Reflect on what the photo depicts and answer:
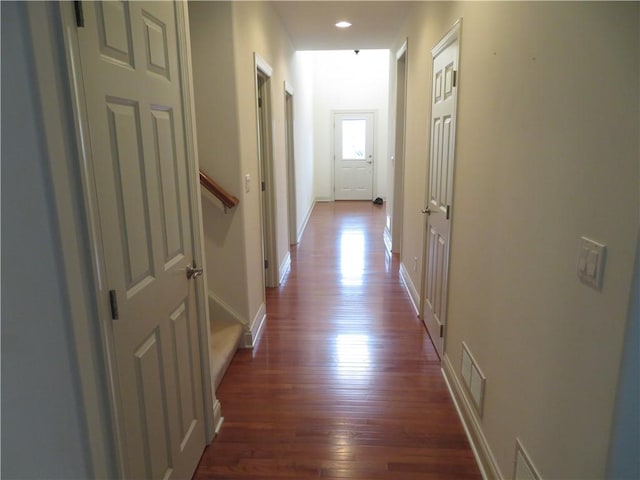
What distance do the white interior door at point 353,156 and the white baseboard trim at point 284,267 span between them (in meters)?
4.98

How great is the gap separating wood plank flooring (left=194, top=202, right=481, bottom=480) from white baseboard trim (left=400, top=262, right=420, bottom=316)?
0.07 metres

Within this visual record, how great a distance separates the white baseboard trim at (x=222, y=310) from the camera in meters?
3.11

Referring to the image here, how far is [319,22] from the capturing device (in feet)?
14.5

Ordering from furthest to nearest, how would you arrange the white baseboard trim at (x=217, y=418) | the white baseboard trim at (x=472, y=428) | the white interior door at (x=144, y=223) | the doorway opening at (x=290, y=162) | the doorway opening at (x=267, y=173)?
the doorway opening at (x=290, y=162), the doorway opening at (x=267, y=173), the white baseboard trim at (x=217, y=418), the white baseboard trim at (x=472, y=428), the white interior door at (x=144, y=223)

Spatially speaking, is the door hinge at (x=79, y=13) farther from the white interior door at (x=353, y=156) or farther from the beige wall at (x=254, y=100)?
the white interior door at (x=353, y=156)

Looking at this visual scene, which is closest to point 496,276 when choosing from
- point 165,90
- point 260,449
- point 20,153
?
point 260,449

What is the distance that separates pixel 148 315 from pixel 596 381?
1353 millimetres

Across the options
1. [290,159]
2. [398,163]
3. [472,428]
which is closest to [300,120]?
[290,159]

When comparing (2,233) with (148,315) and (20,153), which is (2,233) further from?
(148,315)

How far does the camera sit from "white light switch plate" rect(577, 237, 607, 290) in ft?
3.61

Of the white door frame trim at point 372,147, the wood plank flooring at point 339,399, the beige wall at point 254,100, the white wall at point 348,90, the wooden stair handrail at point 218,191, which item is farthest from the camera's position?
the white door frame trim at point 372,147

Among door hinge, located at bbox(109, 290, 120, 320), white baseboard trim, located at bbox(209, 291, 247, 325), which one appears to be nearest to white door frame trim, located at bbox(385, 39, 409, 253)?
white baseboard trim, located at bbox(209, 291, 247, 325)

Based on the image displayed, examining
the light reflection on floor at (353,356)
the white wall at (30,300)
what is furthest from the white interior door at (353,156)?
the white wall at (30,300)

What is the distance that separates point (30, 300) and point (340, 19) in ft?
13.4
